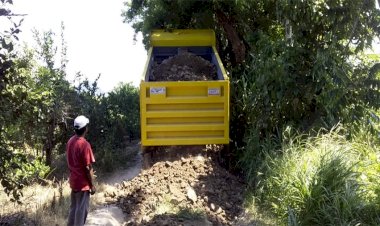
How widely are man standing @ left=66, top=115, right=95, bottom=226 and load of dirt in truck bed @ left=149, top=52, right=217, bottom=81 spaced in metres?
3.07

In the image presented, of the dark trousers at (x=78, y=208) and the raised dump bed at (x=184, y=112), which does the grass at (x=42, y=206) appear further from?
the raised dump bed at (x=184, y=112)

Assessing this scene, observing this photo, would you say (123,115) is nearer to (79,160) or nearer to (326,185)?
(79,160)

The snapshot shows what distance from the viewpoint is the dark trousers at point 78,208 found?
5773mm

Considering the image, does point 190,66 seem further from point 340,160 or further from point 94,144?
point 340,160

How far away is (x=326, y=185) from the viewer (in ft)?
16.8

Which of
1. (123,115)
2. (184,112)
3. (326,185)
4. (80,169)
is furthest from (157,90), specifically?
(123,115)

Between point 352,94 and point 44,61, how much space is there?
596 centimetres

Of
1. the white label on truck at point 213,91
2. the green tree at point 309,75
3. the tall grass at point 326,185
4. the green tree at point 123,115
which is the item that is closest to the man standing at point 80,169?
the tall grass at point 326,185

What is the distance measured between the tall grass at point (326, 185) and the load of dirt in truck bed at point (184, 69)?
113 inches

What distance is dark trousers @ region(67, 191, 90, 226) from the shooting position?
577cm

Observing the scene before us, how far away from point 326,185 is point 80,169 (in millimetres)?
2704

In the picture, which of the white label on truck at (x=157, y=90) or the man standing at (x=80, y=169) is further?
the white label on truck at (x=157, y=90)

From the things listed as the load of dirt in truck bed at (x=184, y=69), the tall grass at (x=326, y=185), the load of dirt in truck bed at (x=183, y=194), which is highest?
the load of dirt in truck bed at (x=184, y=69)

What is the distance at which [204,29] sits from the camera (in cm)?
1059
